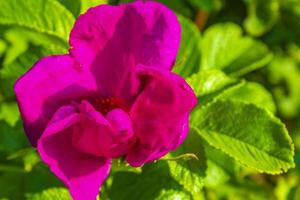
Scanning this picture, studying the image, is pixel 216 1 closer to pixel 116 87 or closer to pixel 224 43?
pixel 224 43

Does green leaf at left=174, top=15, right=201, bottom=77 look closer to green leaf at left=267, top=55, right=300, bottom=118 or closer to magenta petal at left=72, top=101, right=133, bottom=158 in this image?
magenta petal at left=72, top=101, right=133, bottom=158

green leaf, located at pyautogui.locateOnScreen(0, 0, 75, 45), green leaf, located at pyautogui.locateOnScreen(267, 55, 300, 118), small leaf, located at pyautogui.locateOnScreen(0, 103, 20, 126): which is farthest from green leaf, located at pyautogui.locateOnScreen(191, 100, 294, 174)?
green leaf, located at pyautogui.locateOnScreen(267, 55, 300, 118)

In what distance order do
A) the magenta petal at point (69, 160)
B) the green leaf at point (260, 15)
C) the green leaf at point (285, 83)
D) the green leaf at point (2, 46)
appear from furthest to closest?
the green leaf at point (285, 83)
the green leaf at point (260, 15)
the green leaf at point (2, 46)
the magenta petal at point (69, 160)

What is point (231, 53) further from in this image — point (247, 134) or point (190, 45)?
point (247, 134)

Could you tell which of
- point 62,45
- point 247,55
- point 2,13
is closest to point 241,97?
point 247,55

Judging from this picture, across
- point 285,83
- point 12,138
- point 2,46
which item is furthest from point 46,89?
point 285,83

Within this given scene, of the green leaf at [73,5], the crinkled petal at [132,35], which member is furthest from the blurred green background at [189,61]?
the crinkled petal at [132,35]

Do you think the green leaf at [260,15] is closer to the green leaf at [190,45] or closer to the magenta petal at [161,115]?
the green leaf at [190,45]
